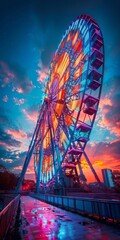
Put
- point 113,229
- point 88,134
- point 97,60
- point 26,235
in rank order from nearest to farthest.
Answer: point 26,235 → point 113,229 → point 97,60 → point 88,134

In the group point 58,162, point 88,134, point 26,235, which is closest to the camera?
point 26,235

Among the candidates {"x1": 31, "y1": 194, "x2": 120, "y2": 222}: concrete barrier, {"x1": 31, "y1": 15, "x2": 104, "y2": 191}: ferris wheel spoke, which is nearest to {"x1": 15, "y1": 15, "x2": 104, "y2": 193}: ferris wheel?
{"x1": 31, "y1": 15, "x2": 104, "y2": 191}: ferris wheel spoke

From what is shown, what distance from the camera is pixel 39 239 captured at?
183 inches

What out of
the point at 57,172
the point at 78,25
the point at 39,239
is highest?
the point at 78,25

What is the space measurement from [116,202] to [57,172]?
22.0 meters

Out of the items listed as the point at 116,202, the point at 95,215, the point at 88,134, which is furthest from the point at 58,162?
the point at 116,202

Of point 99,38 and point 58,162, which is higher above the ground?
point 99,38

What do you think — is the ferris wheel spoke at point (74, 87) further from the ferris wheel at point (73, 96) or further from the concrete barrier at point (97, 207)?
the concrete barrier at point (97, 207)

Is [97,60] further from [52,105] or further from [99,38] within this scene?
[52,105]

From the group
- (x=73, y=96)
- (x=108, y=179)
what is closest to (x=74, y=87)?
(x=73, y=96)

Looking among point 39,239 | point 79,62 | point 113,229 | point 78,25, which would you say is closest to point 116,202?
point 113,229

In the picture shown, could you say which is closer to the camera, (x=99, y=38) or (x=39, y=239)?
(x=39, y=239)

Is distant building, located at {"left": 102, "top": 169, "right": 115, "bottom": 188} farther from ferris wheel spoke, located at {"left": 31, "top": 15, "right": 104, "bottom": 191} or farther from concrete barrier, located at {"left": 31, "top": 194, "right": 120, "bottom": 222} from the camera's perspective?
concrete barrier, located at {"left": 31, "top": 194, "right": 120, "bottom": 222}

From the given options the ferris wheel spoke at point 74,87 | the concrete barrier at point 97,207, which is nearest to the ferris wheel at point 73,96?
the ferris wheel spoke at point 74,87
